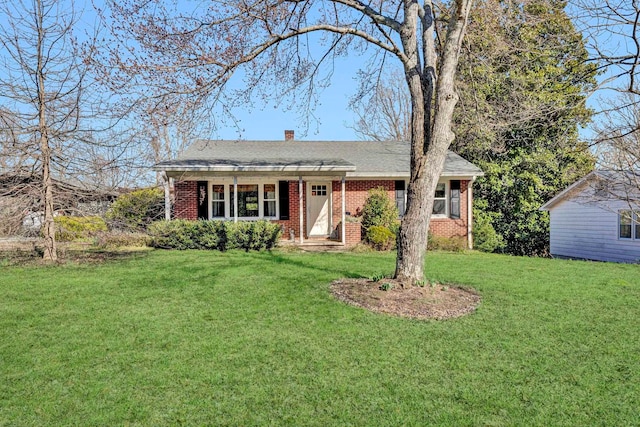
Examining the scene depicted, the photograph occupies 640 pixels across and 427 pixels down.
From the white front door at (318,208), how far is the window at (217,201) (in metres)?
3.38

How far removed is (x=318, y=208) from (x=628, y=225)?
1214 cm

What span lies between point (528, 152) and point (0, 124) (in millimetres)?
20449

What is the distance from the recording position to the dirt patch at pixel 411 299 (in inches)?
238

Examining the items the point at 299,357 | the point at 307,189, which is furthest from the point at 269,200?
the point at 299,357

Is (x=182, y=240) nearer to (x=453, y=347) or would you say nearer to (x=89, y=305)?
(x=89, y=305)

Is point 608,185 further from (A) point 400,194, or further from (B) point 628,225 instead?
(A) point 400,194

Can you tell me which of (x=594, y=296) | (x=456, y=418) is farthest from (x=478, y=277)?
(x=456, y=418)

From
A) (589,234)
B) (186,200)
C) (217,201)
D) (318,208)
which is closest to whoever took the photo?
(186,200)

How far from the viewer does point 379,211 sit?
15555 mm

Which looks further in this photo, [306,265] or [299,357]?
[306,265]

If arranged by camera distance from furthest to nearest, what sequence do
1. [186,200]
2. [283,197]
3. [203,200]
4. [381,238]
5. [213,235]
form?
[283,197]
[203,200]
[186,200]
[381,238]
[213,235]

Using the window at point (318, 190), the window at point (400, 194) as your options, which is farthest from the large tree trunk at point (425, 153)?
the window at point (318, 190)

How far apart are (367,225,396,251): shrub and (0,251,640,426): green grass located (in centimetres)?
655

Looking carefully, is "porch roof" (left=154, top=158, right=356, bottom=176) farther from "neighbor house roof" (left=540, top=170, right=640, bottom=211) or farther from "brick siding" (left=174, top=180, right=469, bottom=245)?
"neighbor house roof" (left=540, top=170, right=640, bottom=211)
